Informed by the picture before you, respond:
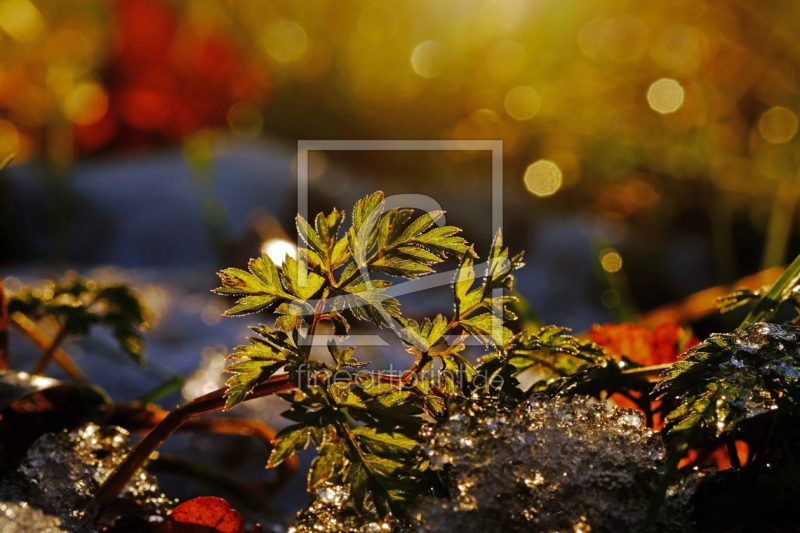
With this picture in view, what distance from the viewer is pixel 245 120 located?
19.4 ft

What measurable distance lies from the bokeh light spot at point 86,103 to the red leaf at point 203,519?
4.25m

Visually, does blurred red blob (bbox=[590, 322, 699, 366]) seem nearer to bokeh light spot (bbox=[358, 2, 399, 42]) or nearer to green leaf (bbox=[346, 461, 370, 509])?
green leaf (bbox=[346, 461, 370, 509])

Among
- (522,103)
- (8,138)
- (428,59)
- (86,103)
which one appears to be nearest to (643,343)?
(522,103)

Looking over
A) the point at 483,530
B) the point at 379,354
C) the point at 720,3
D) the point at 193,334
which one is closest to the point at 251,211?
the point at 193,334

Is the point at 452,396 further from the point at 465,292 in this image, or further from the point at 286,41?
the point at 286,41

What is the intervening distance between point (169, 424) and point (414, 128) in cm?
465

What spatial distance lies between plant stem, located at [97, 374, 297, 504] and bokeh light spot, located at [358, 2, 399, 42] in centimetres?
532

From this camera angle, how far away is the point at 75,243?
15.6 feet

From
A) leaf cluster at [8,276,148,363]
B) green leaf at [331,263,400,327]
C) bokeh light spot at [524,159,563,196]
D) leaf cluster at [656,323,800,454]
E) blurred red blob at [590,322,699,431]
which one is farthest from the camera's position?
bokeh light spot at [524,159,563,196]

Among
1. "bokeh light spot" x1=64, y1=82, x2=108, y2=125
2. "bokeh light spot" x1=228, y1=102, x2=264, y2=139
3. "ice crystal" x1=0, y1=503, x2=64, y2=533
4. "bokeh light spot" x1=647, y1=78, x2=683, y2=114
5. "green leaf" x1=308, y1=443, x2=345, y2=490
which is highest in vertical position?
"bokeh light spot" x1=228, y1=102, x2=264, y2=139

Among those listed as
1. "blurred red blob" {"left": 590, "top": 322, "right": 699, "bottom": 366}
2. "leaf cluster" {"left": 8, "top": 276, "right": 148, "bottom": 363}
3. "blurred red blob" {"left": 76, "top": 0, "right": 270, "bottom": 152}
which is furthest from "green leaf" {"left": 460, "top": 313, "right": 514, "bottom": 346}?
"blurred red blob" {"left": 76, "top": 0, "right": 270, "bottom": 152}

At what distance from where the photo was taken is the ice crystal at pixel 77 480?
87 centimetres

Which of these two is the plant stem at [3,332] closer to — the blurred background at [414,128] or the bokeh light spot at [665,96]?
the blurred background at [414,128]

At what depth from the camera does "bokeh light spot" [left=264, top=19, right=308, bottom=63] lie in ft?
19.0
